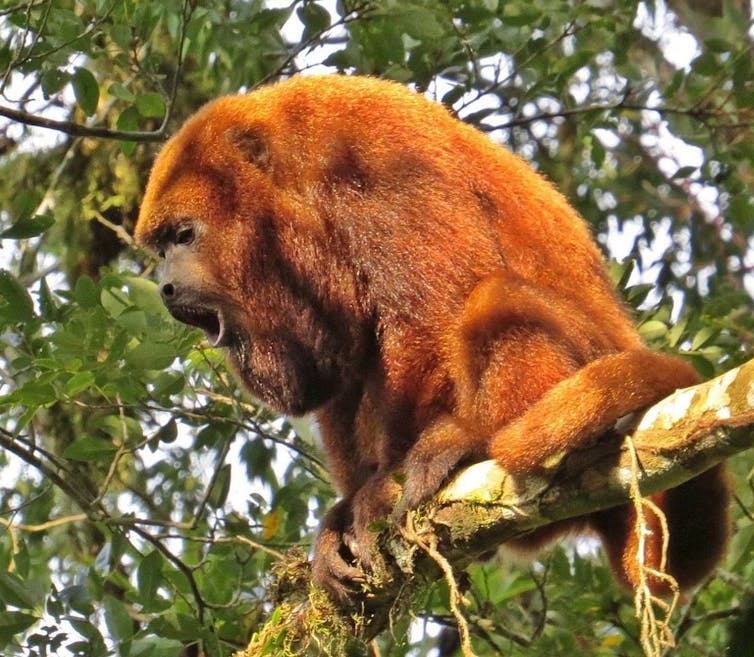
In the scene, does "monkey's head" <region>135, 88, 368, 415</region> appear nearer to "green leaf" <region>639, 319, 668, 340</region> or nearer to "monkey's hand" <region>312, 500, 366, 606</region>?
"monkey's hand" <region>312, 500, 366, 606</region>

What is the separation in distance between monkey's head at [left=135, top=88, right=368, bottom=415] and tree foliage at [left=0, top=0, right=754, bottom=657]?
0.54 ft

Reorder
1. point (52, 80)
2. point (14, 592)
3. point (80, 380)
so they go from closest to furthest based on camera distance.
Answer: point (80, 380) → point (14, 592) → point (52, 80)

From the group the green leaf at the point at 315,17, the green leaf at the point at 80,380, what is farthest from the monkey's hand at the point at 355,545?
the green leaf at the point at 315,17

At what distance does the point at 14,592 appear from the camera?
12.6ft

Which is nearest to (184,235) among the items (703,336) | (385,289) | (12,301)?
(12,301)

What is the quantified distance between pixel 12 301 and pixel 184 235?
68cm

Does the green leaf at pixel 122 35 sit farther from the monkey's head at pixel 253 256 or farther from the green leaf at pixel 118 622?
the green leaf at pixel 118 622

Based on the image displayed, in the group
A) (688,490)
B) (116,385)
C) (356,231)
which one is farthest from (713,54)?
(116,385)

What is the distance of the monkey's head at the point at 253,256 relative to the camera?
157 inches

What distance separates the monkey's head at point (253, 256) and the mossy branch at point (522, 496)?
2.48ft

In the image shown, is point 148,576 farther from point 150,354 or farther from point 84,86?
point 84,86

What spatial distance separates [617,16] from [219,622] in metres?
3.44

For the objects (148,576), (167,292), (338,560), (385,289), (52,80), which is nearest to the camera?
(338,560)

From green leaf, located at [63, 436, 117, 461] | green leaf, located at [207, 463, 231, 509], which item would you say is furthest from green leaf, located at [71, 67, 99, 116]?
green leaf, located at [207, 463, 231, 509]
